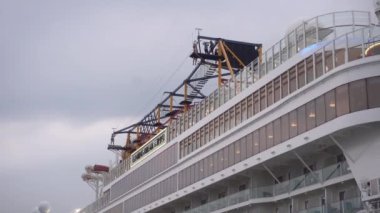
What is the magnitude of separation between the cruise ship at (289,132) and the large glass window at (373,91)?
0.18ft

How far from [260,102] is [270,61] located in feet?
10.0

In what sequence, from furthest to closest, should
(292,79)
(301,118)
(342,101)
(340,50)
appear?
1. (292,79)
2. (301,118)
3. (340,50)
4. (342,101)

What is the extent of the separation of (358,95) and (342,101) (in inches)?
43.5

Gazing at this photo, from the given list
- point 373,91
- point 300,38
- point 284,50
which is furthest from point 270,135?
point 373,91

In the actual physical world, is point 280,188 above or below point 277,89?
below

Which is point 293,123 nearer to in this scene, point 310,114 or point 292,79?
point 310,114

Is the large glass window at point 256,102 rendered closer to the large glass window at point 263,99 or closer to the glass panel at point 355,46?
the large glass window at point 263,99

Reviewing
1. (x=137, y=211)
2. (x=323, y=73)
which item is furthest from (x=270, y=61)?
(x=137, y=211)

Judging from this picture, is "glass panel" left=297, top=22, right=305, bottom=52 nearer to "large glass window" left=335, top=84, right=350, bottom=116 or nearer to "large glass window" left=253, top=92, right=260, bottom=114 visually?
"large glass window" left=253, top=92, right=260, bottom=114

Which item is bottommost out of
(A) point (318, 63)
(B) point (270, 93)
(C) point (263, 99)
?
(C) point (263, 99)

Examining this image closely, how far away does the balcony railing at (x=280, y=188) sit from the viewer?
41.3 meters

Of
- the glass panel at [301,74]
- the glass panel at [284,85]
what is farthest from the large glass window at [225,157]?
the glass panel at [301,74]

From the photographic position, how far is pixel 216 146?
55.2 metres

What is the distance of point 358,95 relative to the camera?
1479 inches
